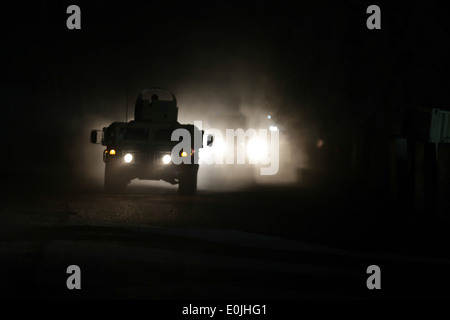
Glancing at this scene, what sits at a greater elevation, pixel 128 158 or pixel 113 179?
pixel 128 158

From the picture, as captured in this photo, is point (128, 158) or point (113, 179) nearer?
point (113, 179)

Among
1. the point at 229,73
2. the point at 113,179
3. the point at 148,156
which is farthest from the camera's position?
the point at 229,73

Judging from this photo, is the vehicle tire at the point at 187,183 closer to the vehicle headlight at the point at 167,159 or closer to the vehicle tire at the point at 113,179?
the vehicle headlight at the point at 167,159

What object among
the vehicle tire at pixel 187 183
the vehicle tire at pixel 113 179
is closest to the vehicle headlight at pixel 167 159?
the vehicle tire at pixel 187 183

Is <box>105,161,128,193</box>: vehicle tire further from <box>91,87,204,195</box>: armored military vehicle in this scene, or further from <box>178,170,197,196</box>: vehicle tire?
<box>178,170,197,196</box>: vehicle tire

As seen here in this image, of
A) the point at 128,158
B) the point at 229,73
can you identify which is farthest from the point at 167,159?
the point at 229,73

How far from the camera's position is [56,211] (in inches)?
616

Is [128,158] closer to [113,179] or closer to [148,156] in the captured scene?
[148,156]

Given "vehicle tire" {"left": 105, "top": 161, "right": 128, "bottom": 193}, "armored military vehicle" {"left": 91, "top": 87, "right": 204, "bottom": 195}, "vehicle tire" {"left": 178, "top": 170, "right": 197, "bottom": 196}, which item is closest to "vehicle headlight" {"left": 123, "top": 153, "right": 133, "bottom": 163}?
"armored military vehicle" {"left": 91, "top": 87, "right": 204, "bottom": 195}

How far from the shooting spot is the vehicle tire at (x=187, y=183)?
70.6 ft

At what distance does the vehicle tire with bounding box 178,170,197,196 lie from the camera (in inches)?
848

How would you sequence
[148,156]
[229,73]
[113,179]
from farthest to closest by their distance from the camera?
[229,73] → [148,156] → [113,179]

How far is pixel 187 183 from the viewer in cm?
2158
